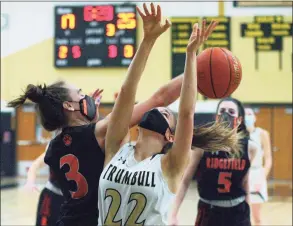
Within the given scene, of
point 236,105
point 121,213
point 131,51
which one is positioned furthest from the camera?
point 131,51

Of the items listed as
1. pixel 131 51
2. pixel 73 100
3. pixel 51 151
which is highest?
pixel 131 51

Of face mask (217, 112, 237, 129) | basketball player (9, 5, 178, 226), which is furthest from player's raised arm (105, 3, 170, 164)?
face mask (217, 112, 237, 129)

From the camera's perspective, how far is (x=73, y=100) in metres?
2.91

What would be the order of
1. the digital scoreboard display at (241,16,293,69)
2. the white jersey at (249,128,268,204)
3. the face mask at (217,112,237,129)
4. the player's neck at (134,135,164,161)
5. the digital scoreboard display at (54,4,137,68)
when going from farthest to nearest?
the digital scoreboard display at (241,16,293,69), the digital scoreboard display at (54,4,137,68), the white jersey at (249,128,268,204), the face mask at (217,112,237,129), the player's neck at (134,135,164,161)

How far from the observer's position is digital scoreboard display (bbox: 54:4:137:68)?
39.1 feet

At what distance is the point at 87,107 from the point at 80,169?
0.34 metres

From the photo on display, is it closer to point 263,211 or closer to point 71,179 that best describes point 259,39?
point 263,211

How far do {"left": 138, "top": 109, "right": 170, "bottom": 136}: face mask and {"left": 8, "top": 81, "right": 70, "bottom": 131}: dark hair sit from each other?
529 millimetres

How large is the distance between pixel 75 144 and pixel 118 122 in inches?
15.0

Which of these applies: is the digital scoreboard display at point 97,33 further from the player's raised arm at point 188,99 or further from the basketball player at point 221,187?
the player's raised arm at point 188,99

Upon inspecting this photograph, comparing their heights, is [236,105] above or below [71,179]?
above

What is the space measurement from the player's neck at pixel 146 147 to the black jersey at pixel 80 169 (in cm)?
23

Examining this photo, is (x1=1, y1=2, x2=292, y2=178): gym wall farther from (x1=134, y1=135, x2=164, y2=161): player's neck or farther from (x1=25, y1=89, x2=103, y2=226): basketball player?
(x1=134, y1=135, x2=164, y2=161): player's neck

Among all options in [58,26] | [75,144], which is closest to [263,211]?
[58,26]
